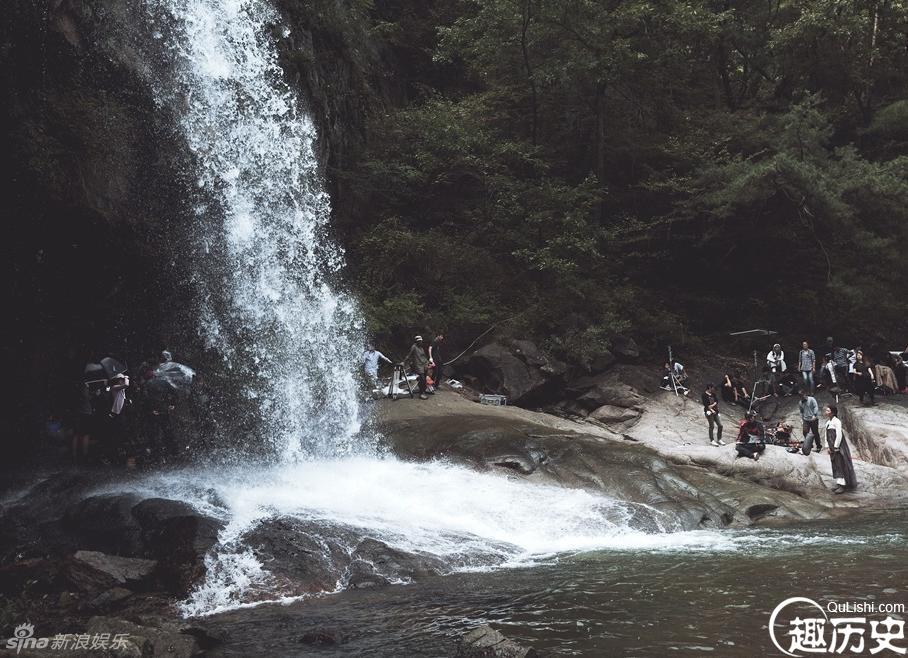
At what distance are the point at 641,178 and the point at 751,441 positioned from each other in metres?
14.7

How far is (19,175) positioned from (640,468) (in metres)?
11.9

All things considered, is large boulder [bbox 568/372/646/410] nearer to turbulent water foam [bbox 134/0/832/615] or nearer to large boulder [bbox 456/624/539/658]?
turbulent water foam [bbox 134/0/832/615]

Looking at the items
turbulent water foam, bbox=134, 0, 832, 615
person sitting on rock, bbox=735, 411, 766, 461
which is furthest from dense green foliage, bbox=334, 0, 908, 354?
person sitting on rock, bbox=735, 411, 766, 461

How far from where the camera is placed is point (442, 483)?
1273 cm

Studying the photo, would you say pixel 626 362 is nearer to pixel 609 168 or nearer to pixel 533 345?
pixel 533 345

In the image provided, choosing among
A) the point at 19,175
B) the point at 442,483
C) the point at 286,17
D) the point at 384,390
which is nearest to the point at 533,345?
the point at 384,390

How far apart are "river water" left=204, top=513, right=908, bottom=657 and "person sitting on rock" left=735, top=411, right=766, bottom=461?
17.5 ft

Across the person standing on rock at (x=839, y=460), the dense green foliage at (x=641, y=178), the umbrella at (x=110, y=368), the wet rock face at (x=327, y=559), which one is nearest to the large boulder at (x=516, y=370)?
the dense green foliage at (x=641, y=178)

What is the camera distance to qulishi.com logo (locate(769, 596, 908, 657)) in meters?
5.56

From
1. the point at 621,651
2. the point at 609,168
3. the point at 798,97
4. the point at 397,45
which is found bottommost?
the point at 621,651

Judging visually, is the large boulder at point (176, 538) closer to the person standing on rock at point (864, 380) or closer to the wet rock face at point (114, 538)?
the wet rock face at point (114, 538)

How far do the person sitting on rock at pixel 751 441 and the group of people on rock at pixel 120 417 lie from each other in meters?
11.5

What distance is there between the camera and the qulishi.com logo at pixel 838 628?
556 cm

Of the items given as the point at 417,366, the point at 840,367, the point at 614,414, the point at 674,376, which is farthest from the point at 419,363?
the point at 840,367
